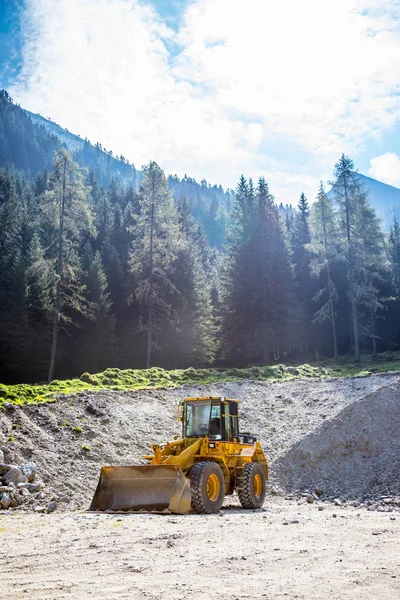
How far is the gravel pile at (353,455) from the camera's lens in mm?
17203

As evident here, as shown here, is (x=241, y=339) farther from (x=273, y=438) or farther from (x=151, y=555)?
(x=151, y=555)

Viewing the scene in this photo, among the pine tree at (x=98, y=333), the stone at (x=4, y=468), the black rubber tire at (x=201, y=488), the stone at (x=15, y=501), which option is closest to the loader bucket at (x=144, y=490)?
the black rubber tire at (x=201, y=488)

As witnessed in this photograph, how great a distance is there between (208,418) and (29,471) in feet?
16.8

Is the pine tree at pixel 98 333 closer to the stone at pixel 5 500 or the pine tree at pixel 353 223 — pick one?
the pine tree at pixel 353 223

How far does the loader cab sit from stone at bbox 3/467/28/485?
443cm

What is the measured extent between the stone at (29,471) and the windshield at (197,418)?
434cm

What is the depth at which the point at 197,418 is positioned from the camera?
14.4 m

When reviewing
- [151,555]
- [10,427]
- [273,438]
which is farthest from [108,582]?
[273,438]

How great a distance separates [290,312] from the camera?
141 feet

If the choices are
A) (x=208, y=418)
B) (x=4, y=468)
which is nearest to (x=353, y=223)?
(x=208, y=418)

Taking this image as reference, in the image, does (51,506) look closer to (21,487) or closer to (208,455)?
(21,487)

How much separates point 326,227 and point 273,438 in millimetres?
26135

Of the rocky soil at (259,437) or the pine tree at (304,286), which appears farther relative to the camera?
the pine tree at (304,286)

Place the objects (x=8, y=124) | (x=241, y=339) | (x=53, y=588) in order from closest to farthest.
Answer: (x=53, y=588) → (x=241, y=339) → (x=8, y=124)
